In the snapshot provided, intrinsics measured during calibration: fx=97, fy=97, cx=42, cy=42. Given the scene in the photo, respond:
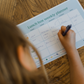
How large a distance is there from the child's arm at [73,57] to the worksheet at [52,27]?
3 centimetres

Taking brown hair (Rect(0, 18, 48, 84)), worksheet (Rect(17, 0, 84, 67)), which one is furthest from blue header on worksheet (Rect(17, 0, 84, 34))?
brown hair (Rect(0, 18, 48, 84))

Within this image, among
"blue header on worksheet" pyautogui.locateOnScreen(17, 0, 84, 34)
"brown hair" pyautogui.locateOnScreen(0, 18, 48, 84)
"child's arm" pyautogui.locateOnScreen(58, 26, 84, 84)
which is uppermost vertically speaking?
"blue header on worksheet" pyautogui.locateOnScreen(17, 0, 84, 34)

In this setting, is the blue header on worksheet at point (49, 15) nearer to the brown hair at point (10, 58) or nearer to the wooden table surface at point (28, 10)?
the wooden table surface at point (28, 10)

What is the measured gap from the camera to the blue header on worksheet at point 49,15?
0.55m

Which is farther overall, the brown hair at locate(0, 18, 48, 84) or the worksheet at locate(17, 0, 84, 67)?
the worksheet at locate(17, 0, 84, 67)

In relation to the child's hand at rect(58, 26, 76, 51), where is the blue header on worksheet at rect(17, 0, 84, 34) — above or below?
above

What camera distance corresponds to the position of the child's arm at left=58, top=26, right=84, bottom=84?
19.1 inches

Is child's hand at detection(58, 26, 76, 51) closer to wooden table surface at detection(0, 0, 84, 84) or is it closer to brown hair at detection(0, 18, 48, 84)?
wooden table surface at detection(0, 0, 84, 84)

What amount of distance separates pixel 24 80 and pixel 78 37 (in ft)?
1.22

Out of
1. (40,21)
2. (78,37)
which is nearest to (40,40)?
(40,21)

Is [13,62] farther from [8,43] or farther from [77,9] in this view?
[77,9]

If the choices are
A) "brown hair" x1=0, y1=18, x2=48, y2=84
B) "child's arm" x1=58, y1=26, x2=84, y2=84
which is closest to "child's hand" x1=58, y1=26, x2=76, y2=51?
"child's arm" x1=58, y1=26, x2=84, y2=84

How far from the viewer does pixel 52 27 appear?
1.81ft

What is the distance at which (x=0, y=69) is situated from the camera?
0.29 meters
